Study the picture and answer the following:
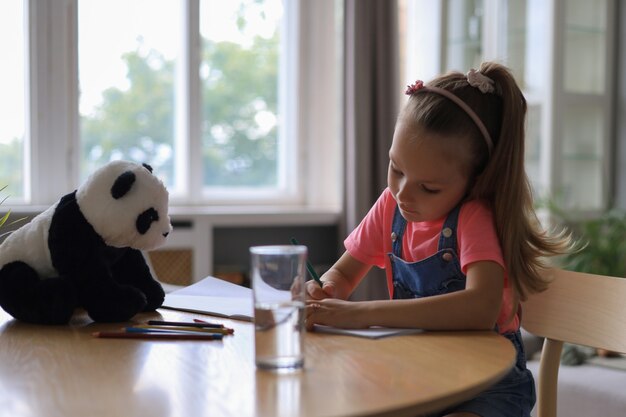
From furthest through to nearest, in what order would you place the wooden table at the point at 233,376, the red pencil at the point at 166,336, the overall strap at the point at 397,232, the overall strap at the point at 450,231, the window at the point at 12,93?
the window at the point at 12,93, the overall strap at the point at 397,232, the overall strap at the point at 450,231, the red pencil at the point at 166,336, the wooden table at the point at 233,376

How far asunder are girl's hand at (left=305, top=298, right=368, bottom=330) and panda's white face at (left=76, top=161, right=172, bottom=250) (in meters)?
0.28

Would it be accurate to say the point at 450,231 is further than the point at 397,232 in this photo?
No

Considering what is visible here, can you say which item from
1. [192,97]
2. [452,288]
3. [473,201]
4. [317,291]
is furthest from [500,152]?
[192,97]

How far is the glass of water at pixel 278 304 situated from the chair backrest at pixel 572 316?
0.64 metres

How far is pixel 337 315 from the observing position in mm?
1077

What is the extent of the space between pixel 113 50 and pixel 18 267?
7.84 feet

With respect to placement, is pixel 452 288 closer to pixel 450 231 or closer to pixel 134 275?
pixel 450 231

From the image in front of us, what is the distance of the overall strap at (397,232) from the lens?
135cm

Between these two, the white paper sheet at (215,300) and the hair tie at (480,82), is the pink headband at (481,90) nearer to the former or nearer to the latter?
the hair tie at (480,82)

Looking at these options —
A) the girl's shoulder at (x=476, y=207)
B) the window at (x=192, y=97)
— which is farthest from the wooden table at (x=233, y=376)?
the window at (x=192, y=97)

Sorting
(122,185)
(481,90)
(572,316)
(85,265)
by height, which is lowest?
(572,316)

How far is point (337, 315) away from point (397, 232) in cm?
32

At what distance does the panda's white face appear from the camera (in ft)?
3.73

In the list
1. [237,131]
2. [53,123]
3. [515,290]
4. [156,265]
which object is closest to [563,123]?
[237,131]
